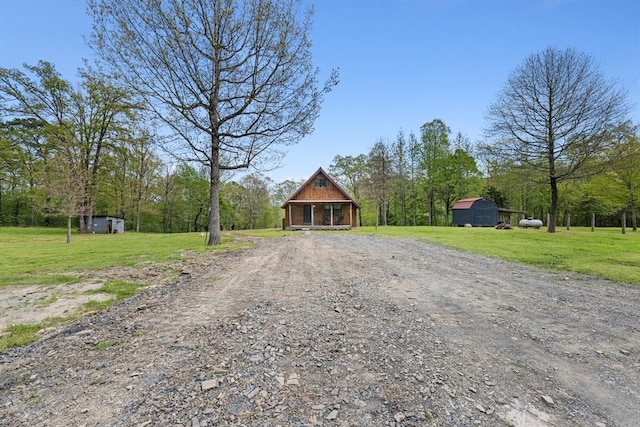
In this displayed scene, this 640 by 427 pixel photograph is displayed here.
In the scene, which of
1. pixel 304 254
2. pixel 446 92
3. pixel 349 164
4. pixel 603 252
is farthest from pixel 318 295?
pixel 349 164

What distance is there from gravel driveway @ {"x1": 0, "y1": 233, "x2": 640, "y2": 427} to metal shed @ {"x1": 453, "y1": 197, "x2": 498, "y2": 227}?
2974 centimetres

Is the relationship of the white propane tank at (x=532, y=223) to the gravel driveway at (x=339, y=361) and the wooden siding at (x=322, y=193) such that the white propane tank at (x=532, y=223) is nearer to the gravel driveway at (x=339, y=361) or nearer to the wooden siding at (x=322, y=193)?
the wooden siding at (x=322, y=193)

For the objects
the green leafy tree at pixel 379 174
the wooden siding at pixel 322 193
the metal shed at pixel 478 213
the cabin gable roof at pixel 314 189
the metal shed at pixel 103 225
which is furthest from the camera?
the metal shed at pixel 478 213

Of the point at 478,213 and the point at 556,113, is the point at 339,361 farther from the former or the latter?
the point at 478,213

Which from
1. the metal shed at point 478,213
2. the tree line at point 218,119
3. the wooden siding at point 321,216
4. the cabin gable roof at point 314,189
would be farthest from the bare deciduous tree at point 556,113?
the metal shed at point 478,213

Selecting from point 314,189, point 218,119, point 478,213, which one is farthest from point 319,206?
point 478,213

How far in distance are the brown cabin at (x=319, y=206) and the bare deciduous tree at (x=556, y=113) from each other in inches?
508

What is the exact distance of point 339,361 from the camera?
2674 mm

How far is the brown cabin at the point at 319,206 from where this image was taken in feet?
84.8

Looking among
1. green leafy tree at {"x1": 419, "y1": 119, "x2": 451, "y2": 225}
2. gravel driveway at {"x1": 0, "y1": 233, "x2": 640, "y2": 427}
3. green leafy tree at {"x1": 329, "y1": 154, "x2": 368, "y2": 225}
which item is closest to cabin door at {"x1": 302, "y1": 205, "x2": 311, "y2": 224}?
green leafy tree at {"x1": 329, "y1": 154, "x2": 368, "y2": 225}

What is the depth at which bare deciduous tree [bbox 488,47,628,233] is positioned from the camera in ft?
50.4

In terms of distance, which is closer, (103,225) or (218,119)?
(218,119)

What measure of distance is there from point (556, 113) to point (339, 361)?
2088 cm

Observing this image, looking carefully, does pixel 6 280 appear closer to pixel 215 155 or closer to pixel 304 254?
pixel 304 254
